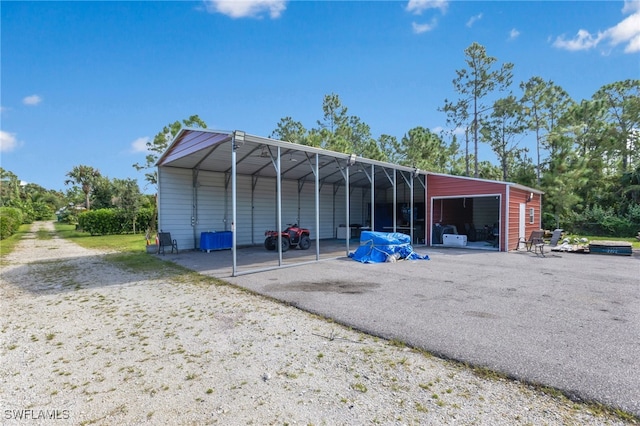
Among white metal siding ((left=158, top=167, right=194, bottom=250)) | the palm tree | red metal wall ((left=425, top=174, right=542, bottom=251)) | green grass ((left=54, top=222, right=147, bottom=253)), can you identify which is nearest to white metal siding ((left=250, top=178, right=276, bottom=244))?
white metal siding ((left=158, top=167, right=194, bottom=250))

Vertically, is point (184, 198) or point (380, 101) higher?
point (380, 101)

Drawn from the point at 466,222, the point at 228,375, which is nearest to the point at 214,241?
the point at 228,375

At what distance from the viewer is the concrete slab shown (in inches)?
101

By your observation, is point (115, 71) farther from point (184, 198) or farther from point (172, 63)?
point (184, 198)

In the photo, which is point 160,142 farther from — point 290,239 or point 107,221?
point 290,239

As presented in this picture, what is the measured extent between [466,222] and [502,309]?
12837mm

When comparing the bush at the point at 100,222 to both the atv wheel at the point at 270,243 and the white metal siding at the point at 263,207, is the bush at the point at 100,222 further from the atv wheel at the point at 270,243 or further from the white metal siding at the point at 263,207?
the atv wheel at the point at 270,243

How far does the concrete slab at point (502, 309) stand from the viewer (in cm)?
257

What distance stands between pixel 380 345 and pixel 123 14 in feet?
30.8

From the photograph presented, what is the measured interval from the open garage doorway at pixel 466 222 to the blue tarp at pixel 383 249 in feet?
13.8

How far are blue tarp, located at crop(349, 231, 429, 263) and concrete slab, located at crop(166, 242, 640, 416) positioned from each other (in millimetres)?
473

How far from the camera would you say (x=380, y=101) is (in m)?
18.1

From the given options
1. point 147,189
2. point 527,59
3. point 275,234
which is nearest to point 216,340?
point 275,234

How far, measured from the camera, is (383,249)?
28.0ft
